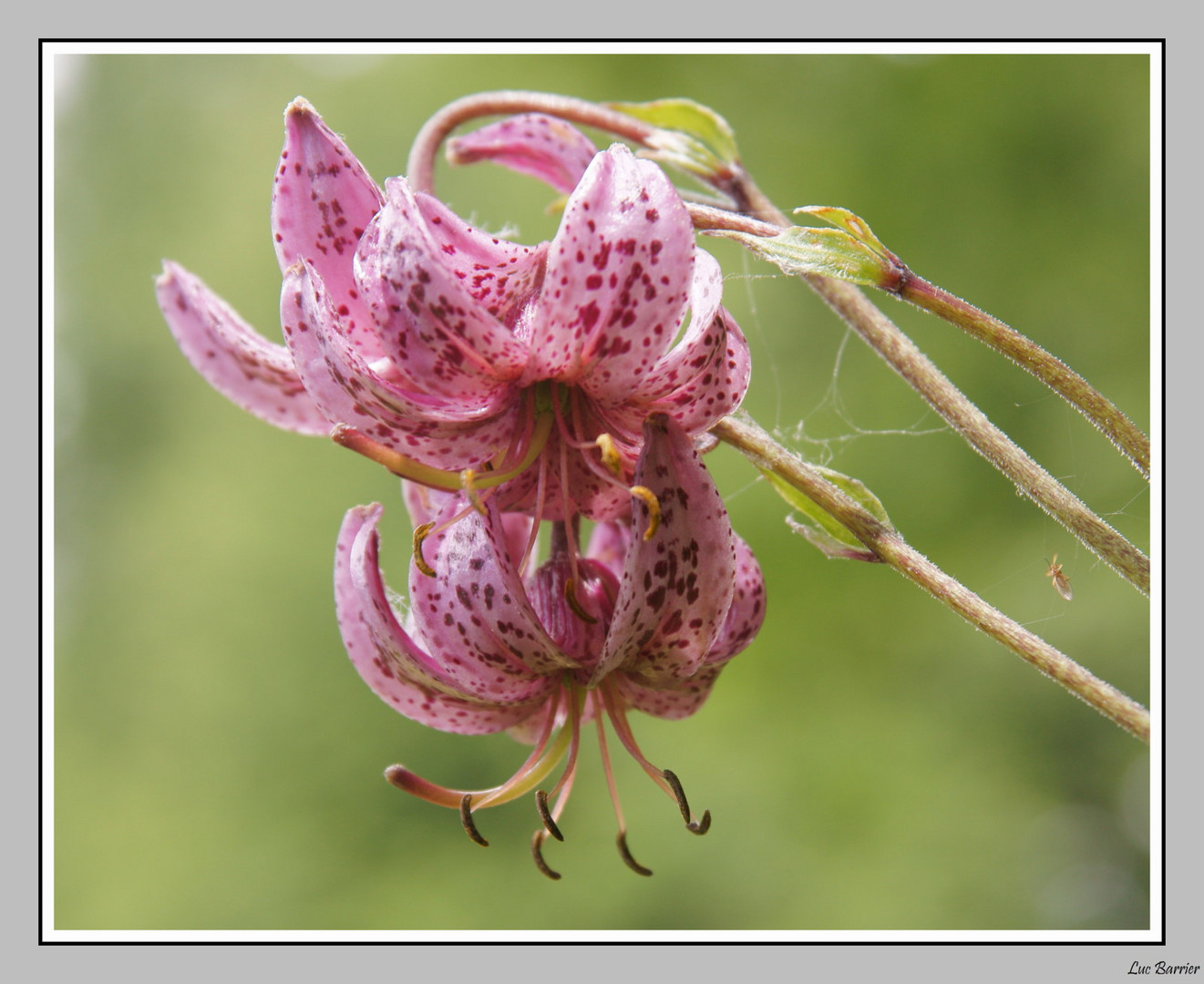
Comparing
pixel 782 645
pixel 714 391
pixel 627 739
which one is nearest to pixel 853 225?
pixel 714 391

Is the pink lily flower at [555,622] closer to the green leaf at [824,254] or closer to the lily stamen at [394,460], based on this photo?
the lily stamen at [394,460]

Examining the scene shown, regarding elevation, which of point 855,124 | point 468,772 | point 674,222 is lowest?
point 468,772

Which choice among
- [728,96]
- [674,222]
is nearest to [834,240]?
[674,222]

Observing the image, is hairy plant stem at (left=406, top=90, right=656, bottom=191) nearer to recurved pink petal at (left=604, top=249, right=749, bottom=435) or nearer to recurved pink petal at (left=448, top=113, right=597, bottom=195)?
recurved pink petal at (left=448, top=113, right=597, bottom=195)

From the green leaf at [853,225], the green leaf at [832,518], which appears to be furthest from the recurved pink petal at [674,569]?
the green leaf at [853,225]

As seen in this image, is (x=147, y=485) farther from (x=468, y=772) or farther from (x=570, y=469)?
(x=570, y=469)

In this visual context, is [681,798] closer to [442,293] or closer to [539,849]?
[539,849]

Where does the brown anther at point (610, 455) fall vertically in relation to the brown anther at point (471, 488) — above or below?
above
